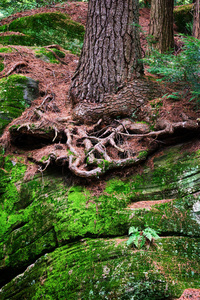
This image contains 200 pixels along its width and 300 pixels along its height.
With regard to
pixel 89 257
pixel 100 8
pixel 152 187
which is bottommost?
pixel 89 257

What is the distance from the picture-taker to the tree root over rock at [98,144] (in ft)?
11.9

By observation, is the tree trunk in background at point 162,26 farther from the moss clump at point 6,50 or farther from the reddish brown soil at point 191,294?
the reddish brown soil at point 191,294

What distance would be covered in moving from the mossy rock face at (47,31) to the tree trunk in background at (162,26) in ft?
11.6

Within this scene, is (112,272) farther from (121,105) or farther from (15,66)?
(15,66)

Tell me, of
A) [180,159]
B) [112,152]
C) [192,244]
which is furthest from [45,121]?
[192,244]

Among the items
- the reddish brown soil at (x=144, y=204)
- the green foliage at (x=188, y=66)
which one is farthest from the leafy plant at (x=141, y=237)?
the green foliage at (x=188, y=66)

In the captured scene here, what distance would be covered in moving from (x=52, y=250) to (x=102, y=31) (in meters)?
4.50

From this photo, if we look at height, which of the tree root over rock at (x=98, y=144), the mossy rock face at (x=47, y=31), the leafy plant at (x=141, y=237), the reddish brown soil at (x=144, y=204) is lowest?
the leafy plant at (x=141, y=237)

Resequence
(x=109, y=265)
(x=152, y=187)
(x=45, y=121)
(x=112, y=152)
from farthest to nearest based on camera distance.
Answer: (x=45, y=121) < (x=112, y=152) < (x=152, y=187) < (x=109, y=265)

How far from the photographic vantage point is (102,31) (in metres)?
4.73

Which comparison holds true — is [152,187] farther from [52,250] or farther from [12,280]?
[12,280]

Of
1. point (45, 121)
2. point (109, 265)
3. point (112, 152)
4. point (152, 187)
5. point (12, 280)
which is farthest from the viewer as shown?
point (45, 121)

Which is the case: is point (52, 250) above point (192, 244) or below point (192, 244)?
below

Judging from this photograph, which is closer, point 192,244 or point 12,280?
point 192,244
